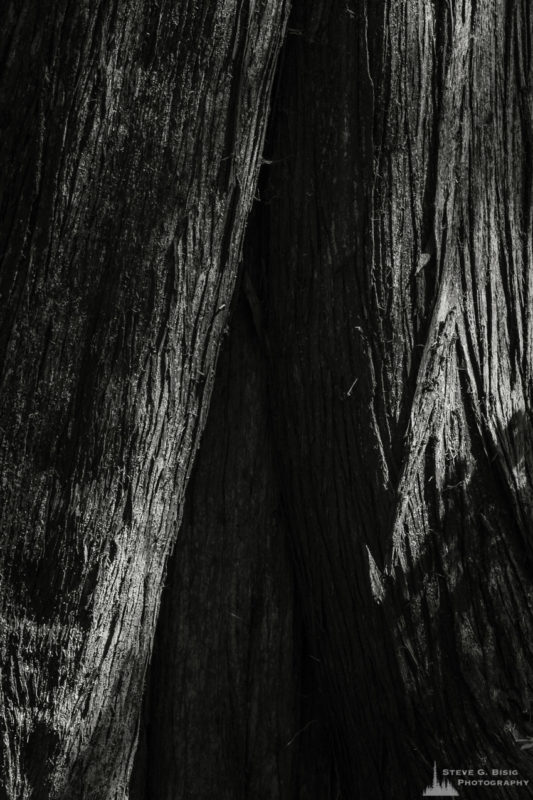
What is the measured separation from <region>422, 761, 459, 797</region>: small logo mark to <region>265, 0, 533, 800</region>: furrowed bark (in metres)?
0.02

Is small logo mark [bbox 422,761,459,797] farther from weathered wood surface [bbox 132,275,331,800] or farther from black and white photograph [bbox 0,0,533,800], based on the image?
weathered wood surface [bbox 132,275,331,800]

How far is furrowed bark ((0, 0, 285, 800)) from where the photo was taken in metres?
1.84

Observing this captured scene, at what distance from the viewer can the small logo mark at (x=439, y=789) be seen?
2.01 m

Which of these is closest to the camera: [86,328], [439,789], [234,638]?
[86,328]

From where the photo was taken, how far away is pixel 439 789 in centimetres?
202

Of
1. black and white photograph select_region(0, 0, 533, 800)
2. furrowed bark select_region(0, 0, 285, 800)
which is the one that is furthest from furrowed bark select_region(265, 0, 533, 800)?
furrowed bark select_region(0, 0, 285, 800)

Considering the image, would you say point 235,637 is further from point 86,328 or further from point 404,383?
point 86,328

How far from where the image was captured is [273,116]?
2215 millimetres

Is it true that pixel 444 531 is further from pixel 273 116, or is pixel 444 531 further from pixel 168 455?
pixel 273 116

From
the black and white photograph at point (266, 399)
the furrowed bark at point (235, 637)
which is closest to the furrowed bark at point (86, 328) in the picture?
the black and white photograph at point (266, 399)

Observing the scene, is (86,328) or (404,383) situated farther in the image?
(404,383)

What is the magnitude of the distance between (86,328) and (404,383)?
81 centimetres

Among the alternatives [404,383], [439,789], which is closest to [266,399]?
[404,383]

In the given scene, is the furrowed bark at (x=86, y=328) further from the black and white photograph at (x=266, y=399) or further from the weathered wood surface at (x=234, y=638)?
the weathered wood surface at (x=234, y=638)
